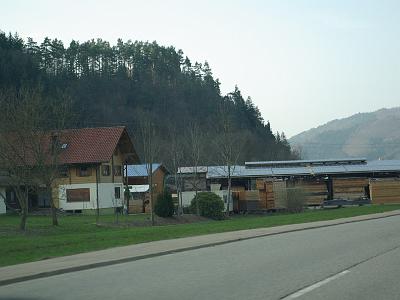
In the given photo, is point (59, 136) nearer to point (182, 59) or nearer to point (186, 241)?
point (186, 241)

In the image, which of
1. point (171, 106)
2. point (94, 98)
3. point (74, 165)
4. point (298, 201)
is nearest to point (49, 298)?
point (298, 201)

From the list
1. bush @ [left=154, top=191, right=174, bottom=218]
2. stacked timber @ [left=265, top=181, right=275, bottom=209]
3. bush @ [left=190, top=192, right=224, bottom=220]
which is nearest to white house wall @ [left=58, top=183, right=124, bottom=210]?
bush @ [left=190, top=192, right=224, bottom=220]

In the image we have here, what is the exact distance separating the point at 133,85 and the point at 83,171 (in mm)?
65517

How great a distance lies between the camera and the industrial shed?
53.4m

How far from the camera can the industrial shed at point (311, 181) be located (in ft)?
175

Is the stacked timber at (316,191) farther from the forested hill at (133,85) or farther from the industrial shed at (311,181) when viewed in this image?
the forested hill at (133,85)

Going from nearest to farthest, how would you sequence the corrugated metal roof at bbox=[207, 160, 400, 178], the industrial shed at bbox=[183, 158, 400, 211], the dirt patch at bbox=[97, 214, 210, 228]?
the dirt patch at bbox=[97, 214, 210, 228] → the industrial shed at bbox=[183, 158, 400, 211] → the corrugated metal roof at bbox=[207, 160, 400, 178]

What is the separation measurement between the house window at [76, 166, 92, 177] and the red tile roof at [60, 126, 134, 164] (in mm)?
954

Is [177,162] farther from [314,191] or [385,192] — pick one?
[385,192]

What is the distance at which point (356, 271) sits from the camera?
41.1 feet

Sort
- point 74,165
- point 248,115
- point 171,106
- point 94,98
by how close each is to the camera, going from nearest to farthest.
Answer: point 74,165, point 94,98, point 171,106, point 248,115

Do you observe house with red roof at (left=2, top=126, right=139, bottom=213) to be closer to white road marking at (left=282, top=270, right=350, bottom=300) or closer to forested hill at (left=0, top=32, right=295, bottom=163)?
forested hill at (left=0, top=32, right=295, bottom=163)

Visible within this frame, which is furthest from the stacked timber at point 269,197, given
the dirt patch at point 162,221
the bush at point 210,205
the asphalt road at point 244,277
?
the asphalt road at point 244,277

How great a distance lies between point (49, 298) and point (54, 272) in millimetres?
3686
